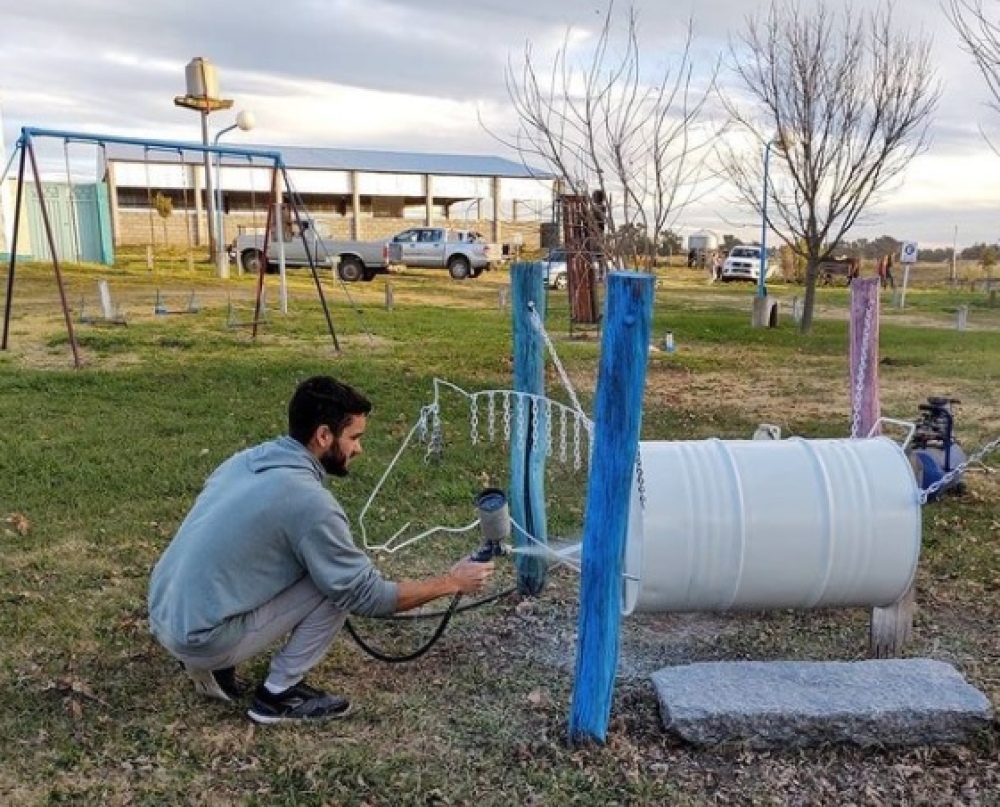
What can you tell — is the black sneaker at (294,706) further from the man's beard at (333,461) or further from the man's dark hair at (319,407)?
the man's dark hair at (319,407)

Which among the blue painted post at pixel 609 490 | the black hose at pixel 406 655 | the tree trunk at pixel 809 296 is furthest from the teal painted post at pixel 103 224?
the blue painted post at pixel 609 490

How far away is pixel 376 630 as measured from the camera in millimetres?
3840

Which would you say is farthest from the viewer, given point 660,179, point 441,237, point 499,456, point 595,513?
point 441,237

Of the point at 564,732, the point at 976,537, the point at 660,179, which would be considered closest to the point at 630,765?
the point at 564,732

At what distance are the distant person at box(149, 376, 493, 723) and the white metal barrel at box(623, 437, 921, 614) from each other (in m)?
0.67

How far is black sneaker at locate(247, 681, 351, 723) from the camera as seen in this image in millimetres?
3070

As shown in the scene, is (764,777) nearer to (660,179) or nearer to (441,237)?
(660,179)

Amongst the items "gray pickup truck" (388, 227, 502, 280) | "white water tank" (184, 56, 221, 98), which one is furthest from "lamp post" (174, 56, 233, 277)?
"gray pickup truck" (388, 227, 502, 280)

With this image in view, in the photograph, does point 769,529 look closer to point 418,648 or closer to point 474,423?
point 418,648

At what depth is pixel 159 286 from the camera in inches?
792

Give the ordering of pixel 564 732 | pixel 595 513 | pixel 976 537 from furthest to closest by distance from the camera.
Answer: pixel 976 537
pixel 564 732
pixel 595 513

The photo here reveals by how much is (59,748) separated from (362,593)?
111 cm

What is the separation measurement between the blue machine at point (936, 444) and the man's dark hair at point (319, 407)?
3421 millimetres

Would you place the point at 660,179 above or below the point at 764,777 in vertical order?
above
